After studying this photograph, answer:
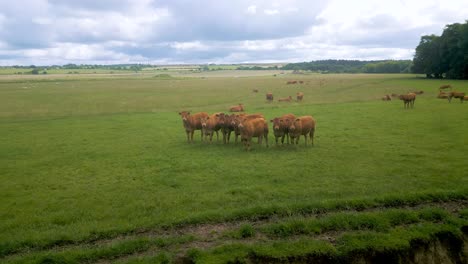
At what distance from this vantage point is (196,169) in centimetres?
1322

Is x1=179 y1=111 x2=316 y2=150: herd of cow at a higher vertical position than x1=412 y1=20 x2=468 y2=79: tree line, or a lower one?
lower

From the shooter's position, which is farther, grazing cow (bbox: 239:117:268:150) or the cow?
the cow

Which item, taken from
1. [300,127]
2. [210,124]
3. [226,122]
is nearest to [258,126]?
[300,127]

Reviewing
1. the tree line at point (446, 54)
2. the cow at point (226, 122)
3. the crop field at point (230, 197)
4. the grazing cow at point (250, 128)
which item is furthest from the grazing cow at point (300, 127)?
the tree line at point (446, 54)

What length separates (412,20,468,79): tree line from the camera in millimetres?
66938

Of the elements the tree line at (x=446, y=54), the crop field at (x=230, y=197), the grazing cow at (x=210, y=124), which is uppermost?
the tree line at (x=446, y=54)

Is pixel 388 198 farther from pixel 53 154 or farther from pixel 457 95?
pixel 457 95

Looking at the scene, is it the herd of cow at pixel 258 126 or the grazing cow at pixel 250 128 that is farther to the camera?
the herd of cow at pixel 258 126

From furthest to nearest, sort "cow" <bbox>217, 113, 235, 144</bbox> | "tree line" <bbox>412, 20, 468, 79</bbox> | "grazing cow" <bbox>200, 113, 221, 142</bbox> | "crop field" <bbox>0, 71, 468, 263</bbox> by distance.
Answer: "tree line" <bbox>412, 20, 468, 79</bbox> < "grazing cow" <bbox>200, 113, 221, 142</bbox> < "cow" <bbox>217, 113, 235, 144</bbox> < "crop field" <bbox>0, 71, 468, 263</bbox>

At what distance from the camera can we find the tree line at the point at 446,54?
220ft

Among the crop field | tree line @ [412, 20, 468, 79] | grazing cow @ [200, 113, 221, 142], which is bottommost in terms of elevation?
the crop field

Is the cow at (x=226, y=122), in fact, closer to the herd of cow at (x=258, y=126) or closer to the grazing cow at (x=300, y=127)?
the herd of cow at (x=258, y=126)

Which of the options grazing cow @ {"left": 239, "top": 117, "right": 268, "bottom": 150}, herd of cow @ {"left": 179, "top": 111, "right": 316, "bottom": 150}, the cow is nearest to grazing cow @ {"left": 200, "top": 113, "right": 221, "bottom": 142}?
herd of cow @ {"left": 179, "top": 111, "right": 316, "bottom": 150}

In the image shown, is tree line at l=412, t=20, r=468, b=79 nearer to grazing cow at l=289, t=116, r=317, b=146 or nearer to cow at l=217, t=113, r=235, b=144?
grazing cow at l=289, t=116, r=317, b=146
